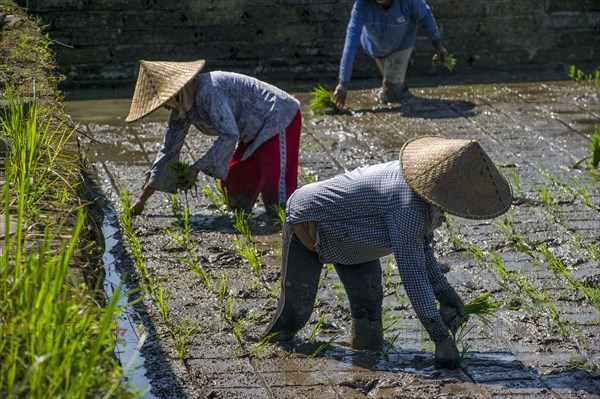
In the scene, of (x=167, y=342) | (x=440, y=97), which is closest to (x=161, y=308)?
(x=167, y=342)

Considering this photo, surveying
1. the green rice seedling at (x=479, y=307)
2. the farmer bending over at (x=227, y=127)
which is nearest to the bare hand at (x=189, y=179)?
the farmer bending over at (x=227, y=127)

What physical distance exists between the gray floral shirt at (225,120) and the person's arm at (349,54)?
2585 millimetres

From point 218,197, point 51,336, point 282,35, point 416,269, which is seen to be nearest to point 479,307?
point 416,269

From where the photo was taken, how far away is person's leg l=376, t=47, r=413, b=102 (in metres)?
10.6

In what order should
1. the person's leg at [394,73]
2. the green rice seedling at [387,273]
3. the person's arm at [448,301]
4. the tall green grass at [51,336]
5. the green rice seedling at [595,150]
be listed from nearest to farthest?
the tall green grass at [51,336] < the person's arm at [448,301] < the green rice seedling at [387,273] < the green rice seedling at [595,150] < the person's leg at [394,73]

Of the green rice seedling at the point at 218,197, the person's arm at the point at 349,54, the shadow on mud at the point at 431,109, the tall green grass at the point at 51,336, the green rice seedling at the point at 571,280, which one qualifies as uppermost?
the tall green grass at the point at 51,336

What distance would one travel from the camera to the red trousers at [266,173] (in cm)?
735

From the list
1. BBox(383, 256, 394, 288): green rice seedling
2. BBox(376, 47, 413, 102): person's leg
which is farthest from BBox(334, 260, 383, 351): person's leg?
BBox(376, 47, 413, 102): person's leg

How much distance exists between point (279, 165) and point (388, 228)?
8.23 ft

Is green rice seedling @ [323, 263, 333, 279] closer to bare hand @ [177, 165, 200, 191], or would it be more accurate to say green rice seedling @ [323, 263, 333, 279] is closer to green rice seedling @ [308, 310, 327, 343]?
green rice seedling @ [308, 310, 327, 343]

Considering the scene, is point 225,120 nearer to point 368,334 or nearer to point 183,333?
point 183,333

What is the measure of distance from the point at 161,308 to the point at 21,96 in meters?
1.73

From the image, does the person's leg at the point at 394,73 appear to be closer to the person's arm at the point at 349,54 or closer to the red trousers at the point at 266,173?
the person's arm at the point at 349,54

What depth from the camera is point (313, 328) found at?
5.68m
